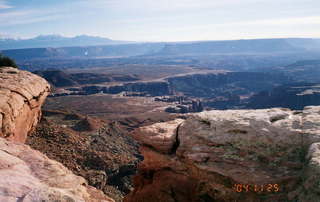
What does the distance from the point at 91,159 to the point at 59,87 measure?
15532 centimetres

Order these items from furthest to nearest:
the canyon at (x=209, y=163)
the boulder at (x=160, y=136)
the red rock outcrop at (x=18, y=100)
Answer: the red rock outcrop at (x=18, y=100), the boulder at (x=160, y=136), the canyon at (x=209, y=163)

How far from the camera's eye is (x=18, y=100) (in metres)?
21.0

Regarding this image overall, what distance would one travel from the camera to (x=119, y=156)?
4259 cm

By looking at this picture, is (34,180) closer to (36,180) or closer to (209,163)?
(36,180)

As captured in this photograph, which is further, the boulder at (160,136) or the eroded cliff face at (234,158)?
the boulder at (160,136)

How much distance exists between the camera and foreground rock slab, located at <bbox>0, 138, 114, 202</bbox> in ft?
26.9

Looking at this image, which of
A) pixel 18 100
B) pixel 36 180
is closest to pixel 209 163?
pixel 36 180

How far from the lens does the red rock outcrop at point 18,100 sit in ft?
61.3

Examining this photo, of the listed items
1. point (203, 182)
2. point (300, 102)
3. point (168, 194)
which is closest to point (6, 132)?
point (168, 194)

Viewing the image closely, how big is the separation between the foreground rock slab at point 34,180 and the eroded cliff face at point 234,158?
4696 mm
